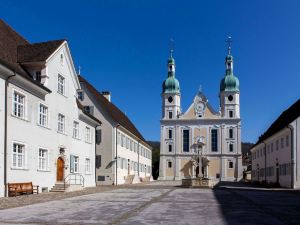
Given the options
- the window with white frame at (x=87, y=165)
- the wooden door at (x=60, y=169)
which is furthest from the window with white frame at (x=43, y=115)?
the window with white frame at (x=87, y=165)

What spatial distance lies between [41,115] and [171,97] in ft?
177

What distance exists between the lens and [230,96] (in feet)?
249

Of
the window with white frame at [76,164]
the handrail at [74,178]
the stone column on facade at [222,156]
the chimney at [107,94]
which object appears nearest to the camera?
the handrail at [74,178]

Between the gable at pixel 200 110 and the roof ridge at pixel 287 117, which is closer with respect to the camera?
the roof ridge at pixel 287 117

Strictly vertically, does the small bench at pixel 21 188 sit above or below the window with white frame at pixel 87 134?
below

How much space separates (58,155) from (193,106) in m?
50.3

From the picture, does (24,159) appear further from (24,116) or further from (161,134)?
(161,134)

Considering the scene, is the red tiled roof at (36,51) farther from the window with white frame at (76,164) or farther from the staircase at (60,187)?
the window with white frame at (76,164)

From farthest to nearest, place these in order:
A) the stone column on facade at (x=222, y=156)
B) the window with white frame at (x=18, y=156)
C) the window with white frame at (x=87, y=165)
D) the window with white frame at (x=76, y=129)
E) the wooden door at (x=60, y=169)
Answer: the stone column on facade at (x=222, y=156), the window with white frame at (x=87, y=165), the window with white frame at (x=76, y=129), the wooden door at (x=60, y=169), the window with white frame at (x=18, y=156)

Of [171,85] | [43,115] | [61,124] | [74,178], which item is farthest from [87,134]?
[171,85]

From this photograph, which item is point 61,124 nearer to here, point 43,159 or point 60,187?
point 43,159

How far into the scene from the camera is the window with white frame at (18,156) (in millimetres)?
21250

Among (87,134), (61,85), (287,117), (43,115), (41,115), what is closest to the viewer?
(41,115)

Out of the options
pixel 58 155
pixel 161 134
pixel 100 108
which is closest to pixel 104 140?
pixel 100 108
